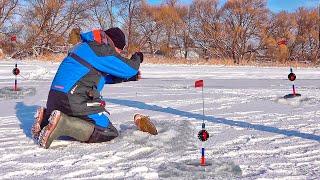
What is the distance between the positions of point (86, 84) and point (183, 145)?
1.25 m

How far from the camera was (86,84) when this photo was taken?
5.23 m

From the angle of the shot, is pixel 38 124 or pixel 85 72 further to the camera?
pixel 38 124

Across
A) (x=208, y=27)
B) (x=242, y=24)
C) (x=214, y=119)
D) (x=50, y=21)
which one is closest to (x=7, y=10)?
(x=50, y=21)

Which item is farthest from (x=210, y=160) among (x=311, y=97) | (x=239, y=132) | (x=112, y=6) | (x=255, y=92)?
(x=112, y=6)

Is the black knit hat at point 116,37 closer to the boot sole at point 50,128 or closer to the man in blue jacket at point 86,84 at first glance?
the man in blue jacket at point 86,84

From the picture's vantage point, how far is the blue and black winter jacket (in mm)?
5145

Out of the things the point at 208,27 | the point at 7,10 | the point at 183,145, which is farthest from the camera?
the point at 208,27

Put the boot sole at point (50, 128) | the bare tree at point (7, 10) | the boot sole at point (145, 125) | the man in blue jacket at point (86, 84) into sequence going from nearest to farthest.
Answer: the boot sole at point (50, 128), the man in blue jacket at point (86, 84), the boot sole at point (145, 125), the bare tree at point (7, 10)

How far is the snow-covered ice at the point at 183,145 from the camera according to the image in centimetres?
407

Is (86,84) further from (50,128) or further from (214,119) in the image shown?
(214,119)

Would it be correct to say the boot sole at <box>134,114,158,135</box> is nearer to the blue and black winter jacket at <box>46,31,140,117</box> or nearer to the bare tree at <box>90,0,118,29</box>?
the blue and black winter jacket at <box>46,31,140,117</box>

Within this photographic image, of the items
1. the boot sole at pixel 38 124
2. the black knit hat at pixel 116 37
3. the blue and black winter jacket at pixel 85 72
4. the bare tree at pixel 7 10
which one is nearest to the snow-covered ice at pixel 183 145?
the boot sole at pixel 38 124

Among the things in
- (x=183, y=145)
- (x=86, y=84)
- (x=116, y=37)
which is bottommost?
(x=183, y=145)

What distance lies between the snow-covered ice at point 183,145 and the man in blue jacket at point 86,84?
18cm
